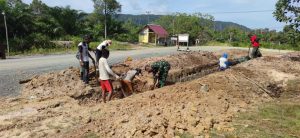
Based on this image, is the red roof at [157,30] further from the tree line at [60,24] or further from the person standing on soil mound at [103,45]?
the person standing on soil mound at [103,45]

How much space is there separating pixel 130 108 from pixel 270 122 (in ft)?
11.0

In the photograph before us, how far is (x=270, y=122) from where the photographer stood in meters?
Answer: 8.73

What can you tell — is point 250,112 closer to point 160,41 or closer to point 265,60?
point 265,60

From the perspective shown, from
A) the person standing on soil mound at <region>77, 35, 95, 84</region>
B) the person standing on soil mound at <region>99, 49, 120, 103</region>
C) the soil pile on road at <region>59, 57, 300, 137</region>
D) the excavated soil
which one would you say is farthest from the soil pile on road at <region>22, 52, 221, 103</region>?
the soil pile on road at <region>59, 57, 300, 137</region>

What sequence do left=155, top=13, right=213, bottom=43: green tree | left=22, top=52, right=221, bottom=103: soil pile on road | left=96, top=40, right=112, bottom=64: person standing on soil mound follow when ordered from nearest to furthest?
left=96, top=40, right=112, bottom=64: person standing on soil mound, left=22, top=52, right=221, bottom=103: soil pile on road, left=155, top=13, right=213, bottom=43: green tree

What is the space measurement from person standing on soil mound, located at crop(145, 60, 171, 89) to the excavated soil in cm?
124

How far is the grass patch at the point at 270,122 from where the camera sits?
783 cm

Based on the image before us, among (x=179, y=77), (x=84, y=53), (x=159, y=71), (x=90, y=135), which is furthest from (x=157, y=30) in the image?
(x=90, y=135)

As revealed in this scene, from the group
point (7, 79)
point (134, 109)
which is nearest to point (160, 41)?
point (7, 79)

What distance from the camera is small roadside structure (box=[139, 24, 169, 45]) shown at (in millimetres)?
63500

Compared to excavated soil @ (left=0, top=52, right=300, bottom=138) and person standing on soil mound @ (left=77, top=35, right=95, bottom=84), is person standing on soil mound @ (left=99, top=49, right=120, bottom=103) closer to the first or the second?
excavated soil @ (left=0, top=52, right=300, bottom=138)

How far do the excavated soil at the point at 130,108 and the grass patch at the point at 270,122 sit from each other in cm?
32

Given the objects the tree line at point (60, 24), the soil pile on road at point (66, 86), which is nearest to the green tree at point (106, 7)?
the tree line at point (60, 24)

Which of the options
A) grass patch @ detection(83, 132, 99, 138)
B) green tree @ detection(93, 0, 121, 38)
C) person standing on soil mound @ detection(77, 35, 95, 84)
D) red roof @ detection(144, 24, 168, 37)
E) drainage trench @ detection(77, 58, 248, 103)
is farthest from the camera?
red roof @ detection(144, 24, 168, 37)
